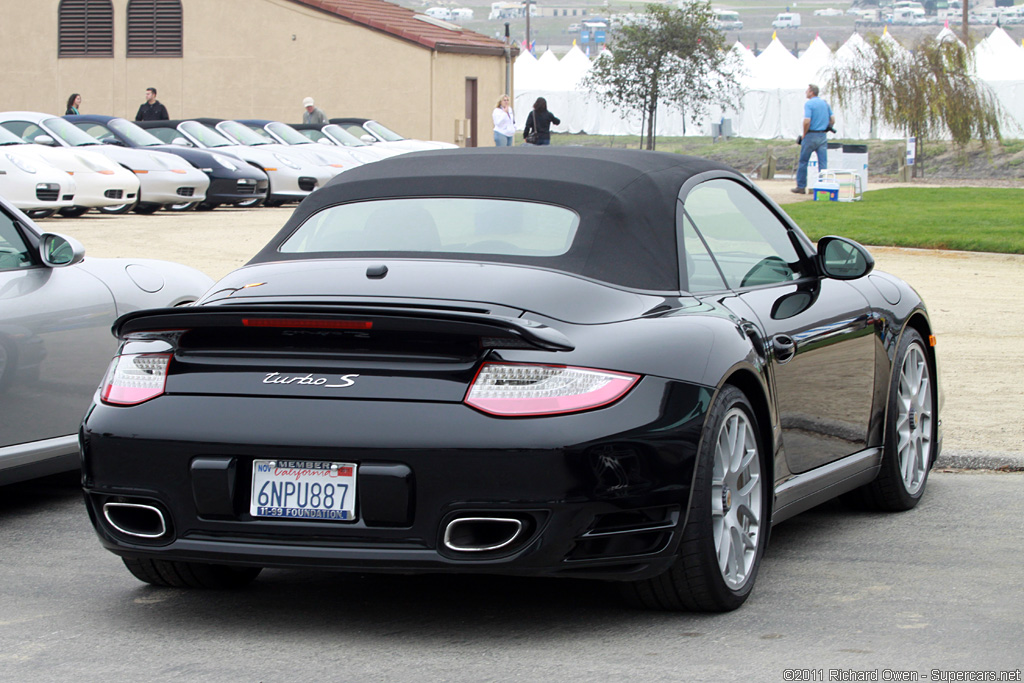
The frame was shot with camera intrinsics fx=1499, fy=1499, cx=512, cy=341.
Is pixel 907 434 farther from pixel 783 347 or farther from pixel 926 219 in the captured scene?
pixel 926 219

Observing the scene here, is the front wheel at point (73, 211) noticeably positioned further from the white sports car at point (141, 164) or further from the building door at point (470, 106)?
the building door at point (470, 106)

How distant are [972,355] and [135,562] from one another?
6827 millimetres

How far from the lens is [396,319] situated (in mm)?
3996

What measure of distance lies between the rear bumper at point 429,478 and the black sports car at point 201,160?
68.2ft

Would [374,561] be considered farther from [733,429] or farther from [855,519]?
[855,519]

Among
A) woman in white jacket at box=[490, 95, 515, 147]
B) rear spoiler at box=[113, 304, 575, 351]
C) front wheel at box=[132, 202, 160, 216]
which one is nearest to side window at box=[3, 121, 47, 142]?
front wheel at box=[132, 202, 160, 216]

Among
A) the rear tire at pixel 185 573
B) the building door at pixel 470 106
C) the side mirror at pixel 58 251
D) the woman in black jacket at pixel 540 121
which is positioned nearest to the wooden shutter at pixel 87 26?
the building door at pixel 470 106

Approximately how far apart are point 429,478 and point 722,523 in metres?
0.99

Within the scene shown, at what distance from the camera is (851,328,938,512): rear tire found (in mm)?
5855

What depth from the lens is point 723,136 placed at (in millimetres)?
57250

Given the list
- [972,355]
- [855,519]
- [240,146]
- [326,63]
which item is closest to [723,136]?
[326,63]

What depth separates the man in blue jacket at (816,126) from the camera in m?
26.6

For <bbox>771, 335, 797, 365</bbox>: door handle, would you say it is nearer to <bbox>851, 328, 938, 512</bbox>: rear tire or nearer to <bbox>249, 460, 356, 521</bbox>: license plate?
<bbox>851, 328, 938, 512</bbox>: rear tire

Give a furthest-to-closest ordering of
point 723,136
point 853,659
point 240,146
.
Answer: point 723,136 < point 240,146 < point 853,659
